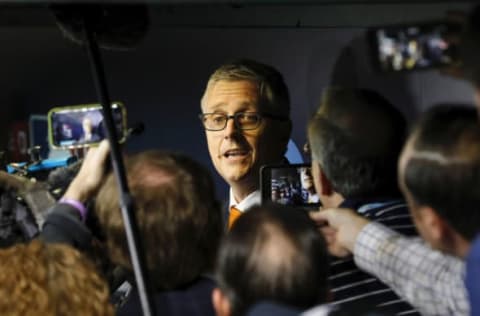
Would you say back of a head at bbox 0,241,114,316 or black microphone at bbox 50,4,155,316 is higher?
black microphone at bbox 50,4,155,316

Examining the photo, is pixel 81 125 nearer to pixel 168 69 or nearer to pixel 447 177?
pixel 168 69

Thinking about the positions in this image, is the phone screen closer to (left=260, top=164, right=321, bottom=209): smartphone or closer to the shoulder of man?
the shoulder of man

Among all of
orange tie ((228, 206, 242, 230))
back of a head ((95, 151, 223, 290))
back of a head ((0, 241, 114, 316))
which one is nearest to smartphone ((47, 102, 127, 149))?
back of a head ((95, 151, 223, 290))

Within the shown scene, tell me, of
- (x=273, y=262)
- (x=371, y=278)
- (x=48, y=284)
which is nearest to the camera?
(x=273, y=262)

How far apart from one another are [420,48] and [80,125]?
839 millimetres

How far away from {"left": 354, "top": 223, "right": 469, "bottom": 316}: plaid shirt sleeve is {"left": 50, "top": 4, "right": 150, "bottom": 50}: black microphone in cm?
72

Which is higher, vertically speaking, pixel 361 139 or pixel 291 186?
pixel 361 139

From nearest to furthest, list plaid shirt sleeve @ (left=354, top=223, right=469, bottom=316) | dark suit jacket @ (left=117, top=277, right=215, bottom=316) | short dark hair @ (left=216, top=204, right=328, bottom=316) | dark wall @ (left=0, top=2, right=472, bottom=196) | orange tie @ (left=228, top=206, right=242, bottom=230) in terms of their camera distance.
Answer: short dark hair @ (left=216, top=204, right=328, bottom=316) → plaid shirt sleeve @ (left=354, top=223, right=469, bottom=316) → dark suit jacket @ (left=117, top=277, right=215, bottom=316) → dark wall @ (left=0, top=2, right=472, bottom=196) → orange tie @ (left=228, top=206, right=242, bottom=230)

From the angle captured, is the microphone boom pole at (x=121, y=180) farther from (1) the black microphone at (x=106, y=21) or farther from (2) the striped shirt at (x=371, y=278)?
(2) the striped shirt at (x=371, y=278)

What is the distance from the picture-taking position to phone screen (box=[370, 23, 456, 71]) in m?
1.88

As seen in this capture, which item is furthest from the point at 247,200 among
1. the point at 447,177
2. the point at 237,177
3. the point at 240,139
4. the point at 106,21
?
the point at 447,177

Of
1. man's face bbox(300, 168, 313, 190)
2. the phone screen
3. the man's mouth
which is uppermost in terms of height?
the phone screen

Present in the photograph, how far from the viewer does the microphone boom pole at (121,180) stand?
205 cm

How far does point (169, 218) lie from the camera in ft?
6.73
